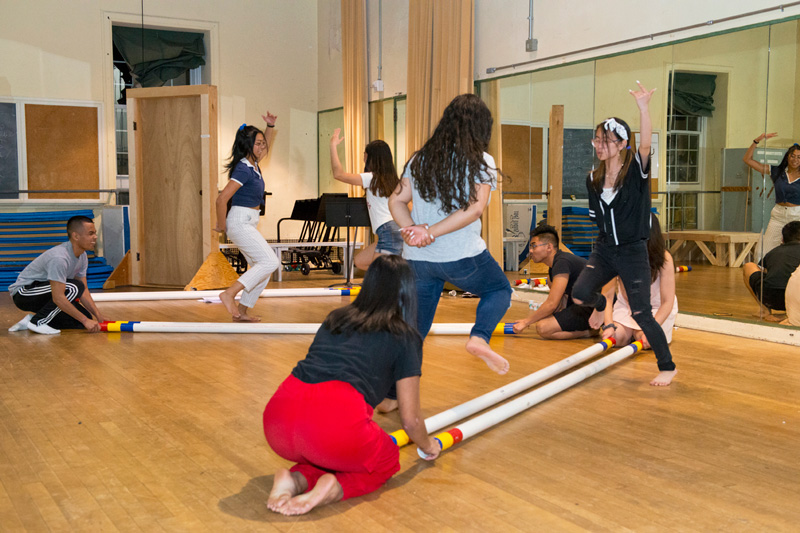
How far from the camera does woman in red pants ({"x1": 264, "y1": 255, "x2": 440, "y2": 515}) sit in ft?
7.07

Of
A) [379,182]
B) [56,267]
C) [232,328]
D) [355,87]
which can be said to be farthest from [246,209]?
[355,87]

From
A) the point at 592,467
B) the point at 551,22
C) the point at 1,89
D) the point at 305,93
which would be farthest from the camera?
the point at 305,93

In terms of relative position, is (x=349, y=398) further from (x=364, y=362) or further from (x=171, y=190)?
(x=171, y=190)

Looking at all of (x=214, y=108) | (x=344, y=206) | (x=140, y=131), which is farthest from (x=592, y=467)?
(x=140, y=131)

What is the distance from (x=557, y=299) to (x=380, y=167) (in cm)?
147

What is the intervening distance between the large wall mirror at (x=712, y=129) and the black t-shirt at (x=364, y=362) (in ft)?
12.9

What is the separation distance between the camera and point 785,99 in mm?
5000

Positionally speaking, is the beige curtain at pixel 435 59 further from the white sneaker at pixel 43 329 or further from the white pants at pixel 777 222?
the white sneaker at pixel 43 329

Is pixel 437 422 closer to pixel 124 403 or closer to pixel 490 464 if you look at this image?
pixel 490 464

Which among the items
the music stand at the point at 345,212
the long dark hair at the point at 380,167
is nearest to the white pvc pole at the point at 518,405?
the long dark hair at the point at 380,167

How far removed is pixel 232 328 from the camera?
512cm

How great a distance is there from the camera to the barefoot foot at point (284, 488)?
7.06ft

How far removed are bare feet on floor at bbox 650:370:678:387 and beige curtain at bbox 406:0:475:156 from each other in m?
4.30

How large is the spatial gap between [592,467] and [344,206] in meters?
5.81
